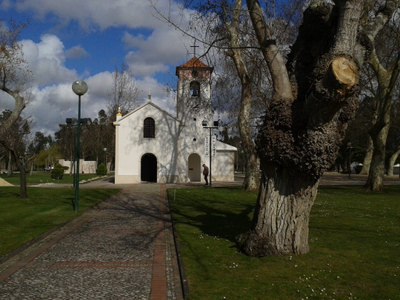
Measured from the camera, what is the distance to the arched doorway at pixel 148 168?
33594mm

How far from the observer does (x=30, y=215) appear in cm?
1265

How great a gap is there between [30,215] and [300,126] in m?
9.86

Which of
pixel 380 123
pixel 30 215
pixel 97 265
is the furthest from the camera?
pixel 380 123

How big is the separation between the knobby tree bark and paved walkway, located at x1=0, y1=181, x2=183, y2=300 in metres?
1.87

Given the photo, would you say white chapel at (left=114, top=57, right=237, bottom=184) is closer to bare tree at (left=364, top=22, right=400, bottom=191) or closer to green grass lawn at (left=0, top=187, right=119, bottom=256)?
green grass lawn at (left=0, top=187, right=119, bottom=256)

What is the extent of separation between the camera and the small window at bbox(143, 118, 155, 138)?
106 feet

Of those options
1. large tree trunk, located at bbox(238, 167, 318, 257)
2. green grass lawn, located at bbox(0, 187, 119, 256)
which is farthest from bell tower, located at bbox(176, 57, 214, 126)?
large tree trunk, located at bbox(238, 167, 318, 257)

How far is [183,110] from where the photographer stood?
3322 centimetres

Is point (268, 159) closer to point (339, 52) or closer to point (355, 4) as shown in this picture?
point (339, 52)

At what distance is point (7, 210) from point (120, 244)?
6967mm

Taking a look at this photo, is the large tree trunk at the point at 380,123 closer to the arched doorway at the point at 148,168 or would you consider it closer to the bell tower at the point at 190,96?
the bell tower at the point at 190,96

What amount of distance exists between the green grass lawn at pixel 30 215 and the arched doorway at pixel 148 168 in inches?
570

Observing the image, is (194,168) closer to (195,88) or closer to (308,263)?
(195,88)

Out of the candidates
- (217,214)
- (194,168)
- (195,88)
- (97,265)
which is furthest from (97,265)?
(194,168)
